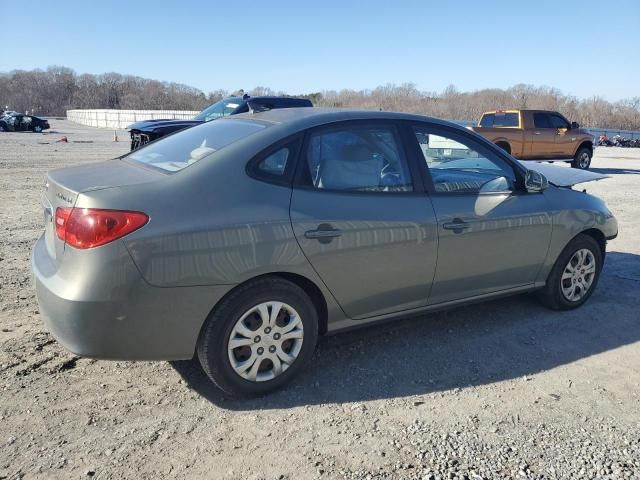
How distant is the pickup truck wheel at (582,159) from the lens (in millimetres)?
17891

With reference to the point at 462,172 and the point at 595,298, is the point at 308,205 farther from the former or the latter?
the point at 595,298

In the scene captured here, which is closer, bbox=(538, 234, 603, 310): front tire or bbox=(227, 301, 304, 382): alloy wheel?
bbox=(227, 301, 304, 382): alloy wheel

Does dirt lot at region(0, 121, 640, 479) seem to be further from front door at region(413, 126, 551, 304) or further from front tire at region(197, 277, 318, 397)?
front door at region(413, 126, 551, 304)

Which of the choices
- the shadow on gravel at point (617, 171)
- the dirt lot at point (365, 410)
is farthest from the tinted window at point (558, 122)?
the dirt lot at point (365, 410)

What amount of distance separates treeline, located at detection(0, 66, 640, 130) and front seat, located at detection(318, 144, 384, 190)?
56416 mm

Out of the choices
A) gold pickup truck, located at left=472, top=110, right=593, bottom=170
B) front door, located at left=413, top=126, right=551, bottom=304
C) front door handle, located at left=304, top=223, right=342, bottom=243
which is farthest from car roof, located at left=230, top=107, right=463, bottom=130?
gold pickup truck, located at left=472, top=110, right=593, bottom=170

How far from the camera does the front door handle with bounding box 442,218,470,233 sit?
12.1 feet

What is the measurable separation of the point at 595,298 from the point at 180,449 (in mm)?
4111

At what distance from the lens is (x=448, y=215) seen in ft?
12.2

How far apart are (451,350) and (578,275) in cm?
160

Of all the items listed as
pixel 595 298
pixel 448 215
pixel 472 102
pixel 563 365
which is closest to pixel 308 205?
pixel 448 215

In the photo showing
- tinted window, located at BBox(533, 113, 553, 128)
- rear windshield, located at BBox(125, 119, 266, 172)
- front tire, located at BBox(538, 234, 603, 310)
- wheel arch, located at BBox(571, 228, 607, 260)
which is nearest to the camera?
rear windshield, located at BBox(125, 119, 266, 172)

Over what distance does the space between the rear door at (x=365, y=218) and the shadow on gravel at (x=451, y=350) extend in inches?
15.6

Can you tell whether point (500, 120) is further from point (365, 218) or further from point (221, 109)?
point (365, 218)
